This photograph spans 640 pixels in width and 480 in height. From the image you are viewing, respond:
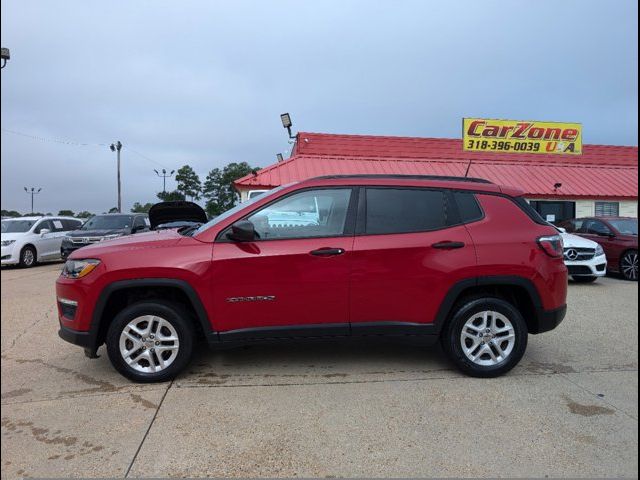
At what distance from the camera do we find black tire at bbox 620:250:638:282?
10.3 m

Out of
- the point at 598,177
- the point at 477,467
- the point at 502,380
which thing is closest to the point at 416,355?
the point at 502,380

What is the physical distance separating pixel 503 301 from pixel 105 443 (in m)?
3.33

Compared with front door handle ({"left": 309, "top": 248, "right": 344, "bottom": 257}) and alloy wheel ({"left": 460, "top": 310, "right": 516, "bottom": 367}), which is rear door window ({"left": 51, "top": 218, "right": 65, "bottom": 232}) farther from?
alloy wheel ({"left": 460, "top": 310, "right": 516, "bottom": 367})

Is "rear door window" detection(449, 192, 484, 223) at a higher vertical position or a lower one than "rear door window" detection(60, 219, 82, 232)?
higher

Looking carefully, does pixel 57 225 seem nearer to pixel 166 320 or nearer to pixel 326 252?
pixel 166 320

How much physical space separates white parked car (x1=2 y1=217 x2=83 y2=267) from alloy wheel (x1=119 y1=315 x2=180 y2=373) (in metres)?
11.2

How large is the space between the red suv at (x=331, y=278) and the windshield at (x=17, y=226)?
11.7 metres

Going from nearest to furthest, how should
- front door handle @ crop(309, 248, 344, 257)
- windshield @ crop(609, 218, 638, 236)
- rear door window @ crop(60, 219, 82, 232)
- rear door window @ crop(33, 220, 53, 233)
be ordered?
front door handle @ crop(309, 248, 344, 257), windshield @ crop(609, 218, 638, 236), rear door window @ crop(33, 220, 53, 233), rear door window @ crop(60, 219, 82, 232)

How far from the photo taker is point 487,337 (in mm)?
4094

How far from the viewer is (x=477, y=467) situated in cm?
276

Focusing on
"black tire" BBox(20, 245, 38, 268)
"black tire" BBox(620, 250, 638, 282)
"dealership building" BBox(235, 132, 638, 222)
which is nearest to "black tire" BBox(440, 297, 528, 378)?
"black tire" BBox(620, 250, 638, 282)

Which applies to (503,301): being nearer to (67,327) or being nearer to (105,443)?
(105,443)

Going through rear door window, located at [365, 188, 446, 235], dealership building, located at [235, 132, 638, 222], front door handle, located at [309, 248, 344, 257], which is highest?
dealership building, located at [235, 132, 638, 222]

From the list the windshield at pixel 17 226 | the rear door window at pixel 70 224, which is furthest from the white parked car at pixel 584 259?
the rear door window at pixel 70 224
